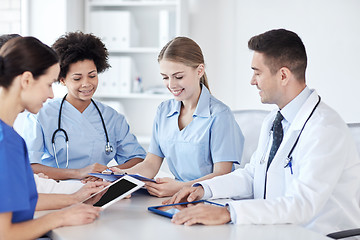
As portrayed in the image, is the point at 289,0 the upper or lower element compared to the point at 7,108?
upper

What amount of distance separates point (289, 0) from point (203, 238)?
305 cm

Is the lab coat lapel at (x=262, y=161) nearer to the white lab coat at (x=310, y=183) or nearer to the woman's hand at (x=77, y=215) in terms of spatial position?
the white lab coat at (x=310, y=183)

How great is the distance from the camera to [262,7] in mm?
3998

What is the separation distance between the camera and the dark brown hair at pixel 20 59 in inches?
51.8

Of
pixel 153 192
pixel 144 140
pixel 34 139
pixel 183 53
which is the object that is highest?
pixel 183 53

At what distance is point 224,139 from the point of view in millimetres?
2053

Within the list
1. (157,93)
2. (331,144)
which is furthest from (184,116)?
(157,93)

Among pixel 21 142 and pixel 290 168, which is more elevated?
pixel 21 142

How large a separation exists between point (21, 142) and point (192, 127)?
95cm

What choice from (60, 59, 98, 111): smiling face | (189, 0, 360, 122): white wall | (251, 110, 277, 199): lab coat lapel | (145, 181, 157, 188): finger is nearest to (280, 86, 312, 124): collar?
(251, 110, 277, 199): lab coat lapel

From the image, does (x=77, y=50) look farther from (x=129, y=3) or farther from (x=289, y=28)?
(x=289, y=28)

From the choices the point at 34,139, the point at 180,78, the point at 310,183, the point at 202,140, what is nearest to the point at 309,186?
the point at 310,183

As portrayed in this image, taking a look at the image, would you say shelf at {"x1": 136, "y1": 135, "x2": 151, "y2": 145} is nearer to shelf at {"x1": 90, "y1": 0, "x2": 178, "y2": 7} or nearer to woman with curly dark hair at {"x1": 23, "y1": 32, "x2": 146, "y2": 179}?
shelf at {"x1": 90, "y1": 0, "x2": 178, "y2": 7}

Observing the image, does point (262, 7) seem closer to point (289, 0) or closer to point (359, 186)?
point (289, 0)
